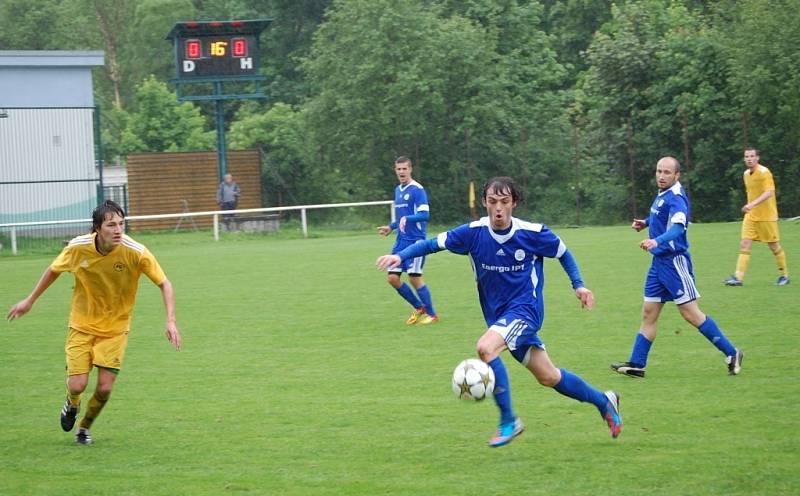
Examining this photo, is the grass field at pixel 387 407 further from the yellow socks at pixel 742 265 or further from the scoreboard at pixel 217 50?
the scoreboard at pixel 217 50

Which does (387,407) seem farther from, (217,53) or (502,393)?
(217,53)

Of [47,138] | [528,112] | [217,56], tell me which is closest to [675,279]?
[217,56]

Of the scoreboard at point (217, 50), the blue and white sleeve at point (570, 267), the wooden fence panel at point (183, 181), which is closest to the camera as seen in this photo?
the blue and white sleeve at point (570, 267)

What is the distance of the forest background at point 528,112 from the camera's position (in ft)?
97.6

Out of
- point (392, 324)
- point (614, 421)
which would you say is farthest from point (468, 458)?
point (392, 324)

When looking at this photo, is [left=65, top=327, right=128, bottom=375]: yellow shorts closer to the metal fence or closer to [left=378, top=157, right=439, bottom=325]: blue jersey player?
[left=378, top=157, right=439, bottom=325]: blue jersey player

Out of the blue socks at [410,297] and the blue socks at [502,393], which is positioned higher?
the blue socks at [502,393]

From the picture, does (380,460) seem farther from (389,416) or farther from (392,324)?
(392,324)

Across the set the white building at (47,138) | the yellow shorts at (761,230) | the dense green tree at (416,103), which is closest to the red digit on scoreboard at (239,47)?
the white building at (47,138)

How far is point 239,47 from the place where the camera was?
30.4 metres

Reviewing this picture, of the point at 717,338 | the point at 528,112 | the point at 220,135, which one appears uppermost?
the point at 528,112

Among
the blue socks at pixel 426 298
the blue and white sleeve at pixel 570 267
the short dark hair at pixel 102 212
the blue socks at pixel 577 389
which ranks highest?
the short dark hair at pixel 102 212

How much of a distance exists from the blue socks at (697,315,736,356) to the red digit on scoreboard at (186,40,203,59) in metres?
23.2

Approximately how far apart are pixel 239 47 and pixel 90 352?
24.0 m
